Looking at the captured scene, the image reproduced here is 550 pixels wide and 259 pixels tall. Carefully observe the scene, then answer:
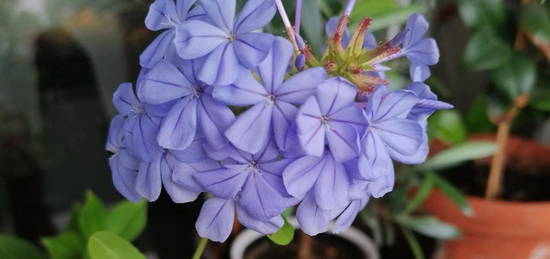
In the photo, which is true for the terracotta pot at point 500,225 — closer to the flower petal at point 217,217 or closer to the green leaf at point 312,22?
the green leaf at point 312,22

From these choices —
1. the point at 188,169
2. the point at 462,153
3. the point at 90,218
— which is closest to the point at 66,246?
the point at 90,218

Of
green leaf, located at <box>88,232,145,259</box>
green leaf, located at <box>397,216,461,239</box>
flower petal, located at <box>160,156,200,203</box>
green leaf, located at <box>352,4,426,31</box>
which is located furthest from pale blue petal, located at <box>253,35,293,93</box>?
green leaf, located at <box>397,216,461,239</box>

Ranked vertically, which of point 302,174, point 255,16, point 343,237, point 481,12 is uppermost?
point 255,16

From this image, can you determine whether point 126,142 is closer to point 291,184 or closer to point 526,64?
point 291,184

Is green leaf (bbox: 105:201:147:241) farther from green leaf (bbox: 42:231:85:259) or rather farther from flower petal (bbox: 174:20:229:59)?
flower petal (bbox: 174:20:229:59)

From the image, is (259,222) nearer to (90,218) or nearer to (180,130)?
(180,130)

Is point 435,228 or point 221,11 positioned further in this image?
point 435,228
